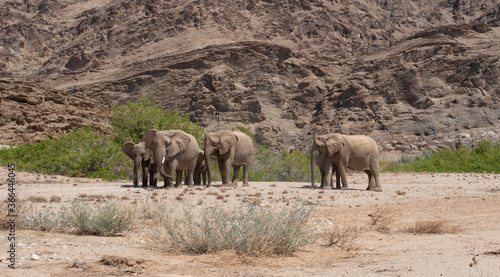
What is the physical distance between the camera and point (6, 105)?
134 feet

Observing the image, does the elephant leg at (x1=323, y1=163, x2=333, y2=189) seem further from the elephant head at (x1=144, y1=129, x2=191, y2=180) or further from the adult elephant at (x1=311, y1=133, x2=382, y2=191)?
the elephant head at (x1=144, y1=129, x2=191, y2=180)

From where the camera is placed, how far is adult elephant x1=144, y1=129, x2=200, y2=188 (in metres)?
15.9

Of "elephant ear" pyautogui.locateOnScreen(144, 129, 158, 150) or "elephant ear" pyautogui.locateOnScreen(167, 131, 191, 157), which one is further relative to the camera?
"elephant ear" pyautogui.locateOnScreen(144, 129, 158, 150)

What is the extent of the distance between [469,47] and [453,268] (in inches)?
2533

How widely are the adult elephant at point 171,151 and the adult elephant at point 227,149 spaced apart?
2.02 feet

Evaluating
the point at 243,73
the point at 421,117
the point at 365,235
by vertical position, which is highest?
the point at 243,73

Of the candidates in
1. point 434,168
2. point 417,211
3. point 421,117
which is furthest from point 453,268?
point 421,117

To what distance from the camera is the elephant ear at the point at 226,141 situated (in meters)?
17.5

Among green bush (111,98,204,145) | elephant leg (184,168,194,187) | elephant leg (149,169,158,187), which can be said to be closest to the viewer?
elephant leg (184,168,194,187)

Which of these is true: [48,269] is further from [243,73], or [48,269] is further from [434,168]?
[243,73]

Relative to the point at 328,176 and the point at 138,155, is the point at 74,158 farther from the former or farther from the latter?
the point at 328,176

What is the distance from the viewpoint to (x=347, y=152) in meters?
17.0

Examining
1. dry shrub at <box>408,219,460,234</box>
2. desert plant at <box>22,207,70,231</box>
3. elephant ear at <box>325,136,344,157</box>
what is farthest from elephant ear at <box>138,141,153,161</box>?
dry shrub at <box>408,219,460,234</box>

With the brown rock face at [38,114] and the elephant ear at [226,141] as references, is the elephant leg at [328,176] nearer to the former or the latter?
the elephant ear at [226,141]
